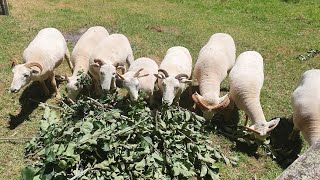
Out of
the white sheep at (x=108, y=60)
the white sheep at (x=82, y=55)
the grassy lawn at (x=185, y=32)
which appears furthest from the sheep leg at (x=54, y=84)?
the white sheep at (x=108, y=60)

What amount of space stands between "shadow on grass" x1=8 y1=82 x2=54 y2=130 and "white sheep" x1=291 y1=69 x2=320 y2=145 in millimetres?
5944

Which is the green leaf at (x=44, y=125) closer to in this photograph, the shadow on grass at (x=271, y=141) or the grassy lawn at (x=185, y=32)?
the grassy lawn at (x=185, y=32)

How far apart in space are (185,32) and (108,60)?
5.29 m

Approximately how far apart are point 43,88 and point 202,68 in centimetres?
400

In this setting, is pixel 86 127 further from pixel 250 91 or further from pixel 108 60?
pixel 250 91

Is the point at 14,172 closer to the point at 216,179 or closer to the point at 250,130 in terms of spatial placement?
the point at 216,179

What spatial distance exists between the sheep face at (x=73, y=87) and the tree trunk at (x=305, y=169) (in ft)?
18.4

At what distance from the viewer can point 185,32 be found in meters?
13.7

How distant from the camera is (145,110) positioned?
25.0 ft

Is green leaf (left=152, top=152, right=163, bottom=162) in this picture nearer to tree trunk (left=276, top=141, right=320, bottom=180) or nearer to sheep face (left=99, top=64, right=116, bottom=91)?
sheep face (left=99, top=64, right=116, bottom=91)

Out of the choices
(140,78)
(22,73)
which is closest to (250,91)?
(140,78)

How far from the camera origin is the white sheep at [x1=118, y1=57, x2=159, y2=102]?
822cm

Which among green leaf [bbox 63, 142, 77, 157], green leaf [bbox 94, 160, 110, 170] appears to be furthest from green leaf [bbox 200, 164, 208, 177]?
green leaf [bbox 63, 142, 77, 157]

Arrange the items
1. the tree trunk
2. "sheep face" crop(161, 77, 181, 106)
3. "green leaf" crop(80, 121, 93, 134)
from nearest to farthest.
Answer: the tree trunk, "green leaf" crop(80, 121, 93, 134), "sheep face" crop(161, 77, 181, 106)
